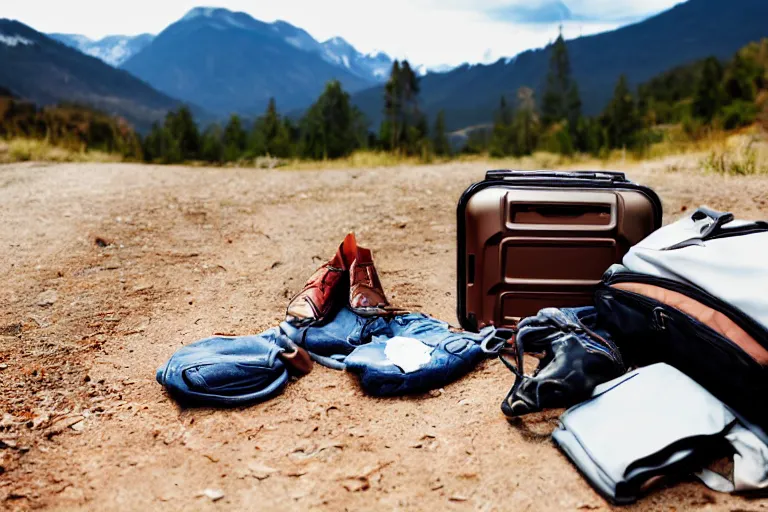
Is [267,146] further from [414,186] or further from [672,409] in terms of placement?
[672,409]

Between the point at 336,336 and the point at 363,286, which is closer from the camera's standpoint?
the point at 336,336

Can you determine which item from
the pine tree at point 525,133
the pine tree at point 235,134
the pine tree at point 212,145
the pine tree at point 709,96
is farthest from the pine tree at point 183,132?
the pine tree at point 709,96

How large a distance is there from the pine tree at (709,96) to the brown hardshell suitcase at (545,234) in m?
12.0

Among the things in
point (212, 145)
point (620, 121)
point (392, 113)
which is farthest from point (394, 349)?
point (392, 113)

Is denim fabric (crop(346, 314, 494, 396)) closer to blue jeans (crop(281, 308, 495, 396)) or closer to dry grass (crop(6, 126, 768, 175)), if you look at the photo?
blue jeans (crop(281, 308, 495, 396))

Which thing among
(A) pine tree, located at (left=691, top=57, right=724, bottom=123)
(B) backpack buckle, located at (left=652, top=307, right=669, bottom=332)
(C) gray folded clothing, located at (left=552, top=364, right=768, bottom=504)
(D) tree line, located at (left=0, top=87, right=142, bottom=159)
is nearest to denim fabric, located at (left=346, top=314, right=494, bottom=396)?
(C) gray folded clothing, located at (left=552, top=364, right=768, bottom=504)

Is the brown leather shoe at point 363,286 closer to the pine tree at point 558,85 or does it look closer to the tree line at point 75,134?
the tree line at point 75,134

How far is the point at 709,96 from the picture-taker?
16.5m

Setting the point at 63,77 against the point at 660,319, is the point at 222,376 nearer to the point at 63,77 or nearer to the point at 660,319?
the point at 660,319

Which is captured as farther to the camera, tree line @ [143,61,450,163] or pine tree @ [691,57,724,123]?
pine tree @ [691,57,724,123]

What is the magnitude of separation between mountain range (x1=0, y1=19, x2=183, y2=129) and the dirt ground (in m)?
116

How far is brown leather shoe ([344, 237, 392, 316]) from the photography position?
2.58 meters

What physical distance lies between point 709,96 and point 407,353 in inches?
693

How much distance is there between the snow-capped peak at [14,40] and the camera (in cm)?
12606
